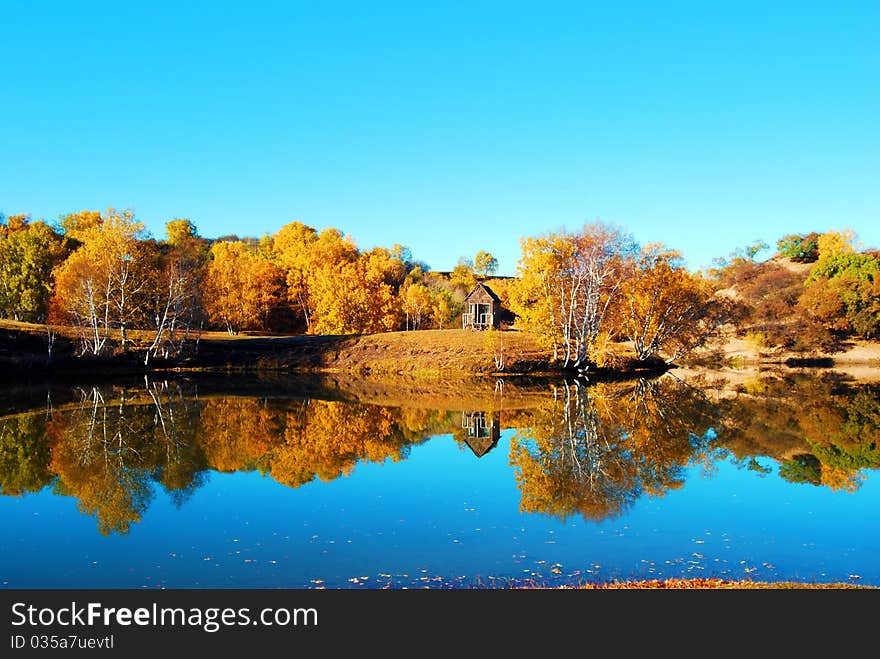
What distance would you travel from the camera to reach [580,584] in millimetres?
9203

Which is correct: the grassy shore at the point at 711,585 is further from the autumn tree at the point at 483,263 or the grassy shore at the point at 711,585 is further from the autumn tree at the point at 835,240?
the autumn tree at the point at 483,263

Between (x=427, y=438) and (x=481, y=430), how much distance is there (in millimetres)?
2582

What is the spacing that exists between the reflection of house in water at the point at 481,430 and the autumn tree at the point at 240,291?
3846cm

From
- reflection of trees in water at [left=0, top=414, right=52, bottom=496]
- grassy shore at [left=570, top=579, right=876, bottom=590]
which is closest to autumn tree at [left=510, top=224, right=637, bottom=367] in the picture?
reflection of trees in water at [left=0, top=414, right=52, bottom=496]

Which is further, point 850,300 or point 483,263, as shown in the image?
point 483,263

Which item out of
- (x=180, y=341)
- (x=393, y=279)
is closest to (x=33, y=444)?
(x=180, y=341)

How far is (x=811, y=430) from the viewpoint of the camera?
966 inches

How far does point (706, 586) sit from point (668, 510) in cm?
511

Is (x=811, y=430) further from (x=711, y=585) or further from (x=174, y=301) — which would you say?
(x=174, y=301)

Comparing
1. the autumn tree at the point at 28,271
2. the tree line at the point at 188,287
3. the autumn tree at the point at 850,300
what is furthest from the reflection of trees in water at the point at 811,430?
the autumn tree at the point at 28,271

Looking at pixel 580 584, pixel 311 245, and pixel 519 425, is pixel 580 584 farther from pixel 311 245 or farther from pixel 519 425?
pixel 311 245

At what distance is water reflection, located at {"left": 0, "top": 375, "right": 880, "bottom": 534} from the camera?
15742 millimetres

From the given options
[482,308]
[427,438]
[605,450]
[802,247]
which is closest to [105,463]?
[427,438]

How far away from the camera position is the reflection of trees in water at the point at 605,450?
1462 cm
